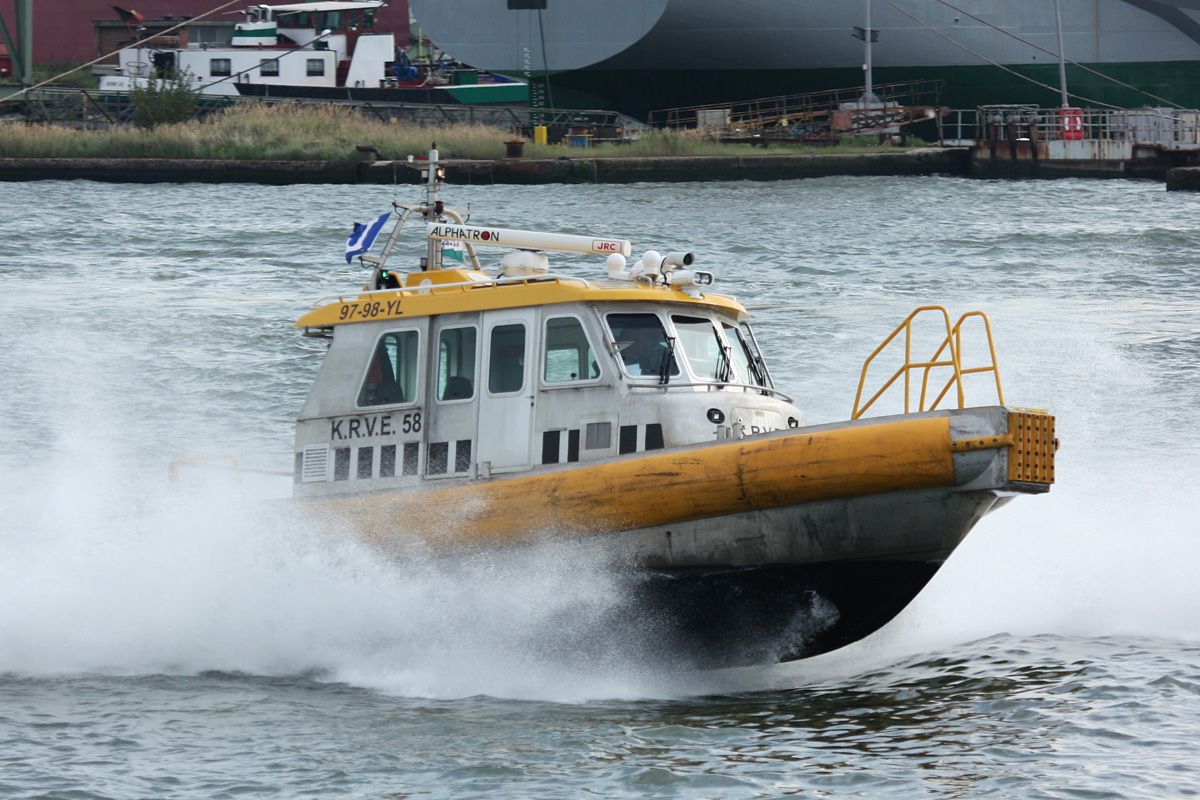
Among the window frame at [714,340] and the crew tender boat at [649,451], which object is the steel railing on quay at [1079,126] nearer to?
the window frame at [714,340]

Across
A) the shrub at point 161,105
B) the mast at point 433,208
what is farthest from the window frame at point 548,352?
the shrub at point 161,105

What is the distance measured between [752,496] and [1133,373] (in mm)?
12617

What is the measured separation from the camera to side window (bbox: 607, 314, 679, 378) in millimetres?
11312

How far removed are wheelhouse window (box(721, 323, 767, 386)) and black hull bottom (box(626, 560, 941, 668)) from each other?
5.82 feet

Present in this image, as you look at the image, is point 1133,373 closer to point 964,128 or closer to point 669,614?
point 669,614

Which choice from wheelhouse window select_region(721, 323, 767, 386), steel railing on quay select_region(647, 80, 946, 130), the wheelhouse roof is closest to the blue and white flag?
the wheelhouse roof

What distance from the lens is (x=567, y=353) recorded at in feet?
37.3

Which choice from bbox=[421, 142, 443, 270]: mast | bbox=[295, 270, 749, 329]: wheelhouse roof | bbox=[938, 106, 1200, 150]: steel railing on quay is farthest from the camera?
bbox=[938, 106, 1200, 150]: steel railing on quay

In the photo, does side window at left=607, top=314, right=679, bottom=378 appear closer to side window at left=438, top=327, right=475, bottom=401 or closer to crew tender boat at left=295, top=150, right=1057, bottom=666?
crew tender boat at left=295, top=150, right=1057, bottom=666

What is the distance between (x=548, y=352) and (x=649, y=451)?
1.07 meters

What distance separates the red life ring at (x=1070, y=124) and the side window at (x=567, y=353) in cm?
4384

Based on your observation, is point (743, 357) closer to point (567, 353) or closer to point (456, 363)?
point (567, 353)

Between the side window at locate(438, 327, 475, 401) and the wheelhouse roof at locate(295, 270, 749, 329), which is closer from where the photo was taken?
the wheelhouse roof at locate(295, 270, 749, 329)

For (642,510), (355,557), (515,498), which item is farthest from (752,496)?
(355,557)
